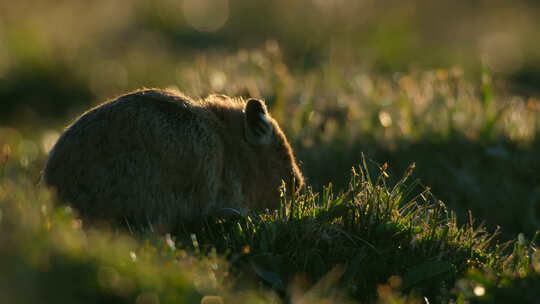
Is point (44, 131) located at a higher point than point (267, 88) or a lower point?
lower

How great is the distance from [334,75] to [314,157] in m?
1.68

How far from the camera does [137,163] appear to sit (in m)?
3.63

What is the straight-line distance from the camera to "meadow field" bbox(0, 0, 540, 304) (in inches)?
112

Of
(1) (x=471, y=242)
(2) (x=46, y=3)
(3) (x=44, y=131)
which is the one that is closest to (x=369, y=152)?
(1) (x=471, y=242)

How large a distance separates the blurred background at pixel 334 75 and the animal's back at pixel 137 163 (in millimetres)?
785

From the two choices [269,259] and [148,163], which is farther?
[148,163]

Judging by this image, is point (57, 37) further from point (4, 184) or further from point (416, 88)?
point (4, 184)

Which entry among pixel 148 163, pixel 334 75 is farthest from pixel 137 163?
pixel 334 75

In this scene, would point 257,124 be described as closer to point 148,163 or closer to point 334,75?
point 148,163

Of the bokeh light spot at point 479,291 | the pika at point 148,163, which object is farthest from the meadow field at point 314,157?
the pika at point 148,163

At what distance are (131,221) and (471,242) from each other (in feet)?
6.74

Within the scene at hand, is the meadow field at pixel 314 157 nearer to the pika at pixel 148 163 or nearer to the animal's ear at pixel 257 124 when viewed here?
the pika at pixel 148 163

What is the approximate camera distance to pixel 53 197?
11.1ft

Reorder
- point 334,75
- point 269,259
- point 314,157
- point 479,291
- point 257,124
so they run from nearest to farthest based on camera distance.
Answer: point 479,291, point 269,259, point 257,124, point 314,157, point 334,75
